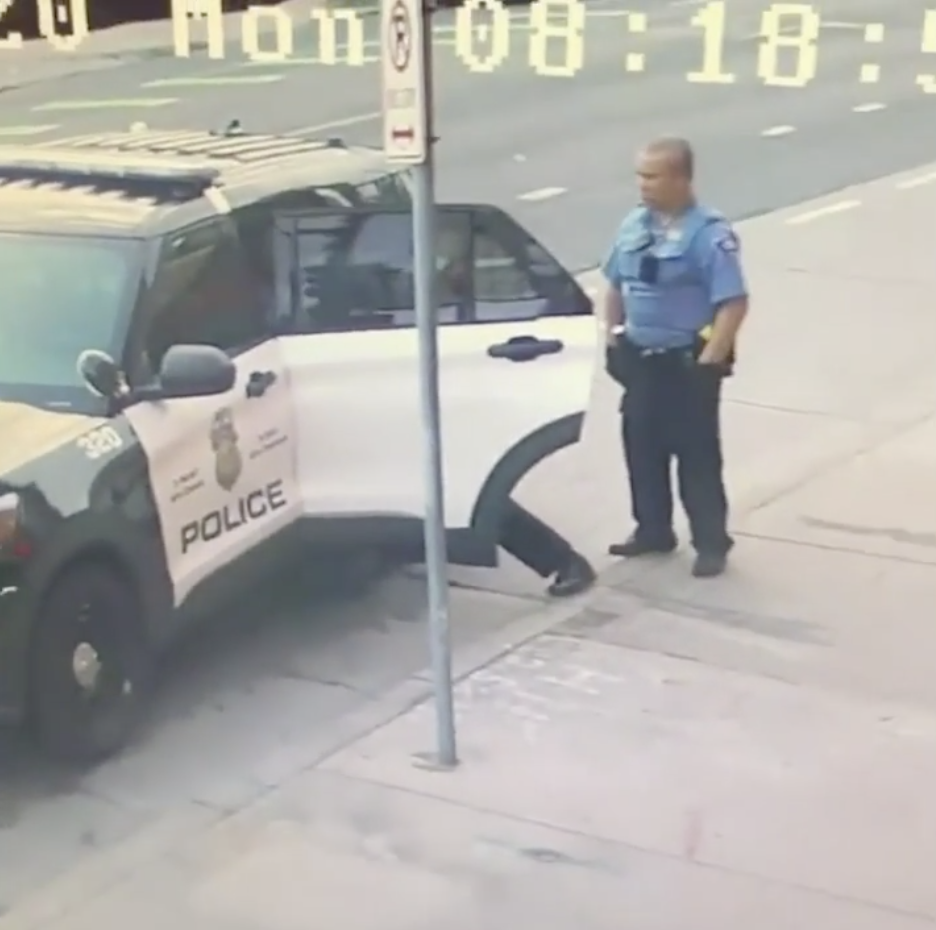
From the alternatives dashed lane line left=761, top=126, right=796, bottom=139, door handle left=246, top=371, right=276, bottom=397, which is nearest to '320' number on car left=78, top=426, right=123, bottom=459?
door handle left=246, top=371, right=276, bottom=397

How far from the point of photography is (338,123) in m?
17.6

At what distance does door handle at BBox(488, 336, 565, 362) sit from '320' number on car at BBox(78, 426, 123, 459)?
4.93 ft

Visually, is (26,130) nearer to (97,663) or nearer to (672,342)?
(672,342)

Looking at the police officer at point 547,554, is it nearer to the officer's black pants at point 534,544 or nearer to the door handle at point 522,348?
the officer's black pants at point 534,544

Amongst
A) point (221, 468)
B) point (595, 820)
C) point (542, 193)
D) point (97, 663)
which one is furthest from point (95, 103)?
point (595, 820)

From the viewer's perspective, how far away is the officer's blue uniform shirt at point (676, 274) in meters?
7.17

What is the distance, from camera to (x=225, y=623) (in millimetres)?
7184

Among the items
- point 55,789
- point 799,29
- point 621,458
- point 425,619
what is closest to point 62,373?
point 55,789

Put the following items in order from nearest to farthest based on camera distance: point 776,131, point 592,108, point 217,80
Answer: point 217,80 → point 776,131 → point 592,108

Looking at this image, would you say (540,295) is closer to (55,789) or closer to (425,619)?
(425,619)

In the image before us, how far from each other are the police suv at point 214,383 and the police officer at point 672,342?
0.27 metres

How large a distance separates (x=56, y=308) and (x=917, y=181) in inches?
478

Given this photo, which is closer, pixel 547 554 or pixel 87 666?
pixel 87 666

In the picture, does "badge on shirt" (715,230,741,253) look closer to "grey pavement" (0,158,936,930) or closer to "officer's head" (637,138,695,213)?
"officer's head" (637,138,695,213)
